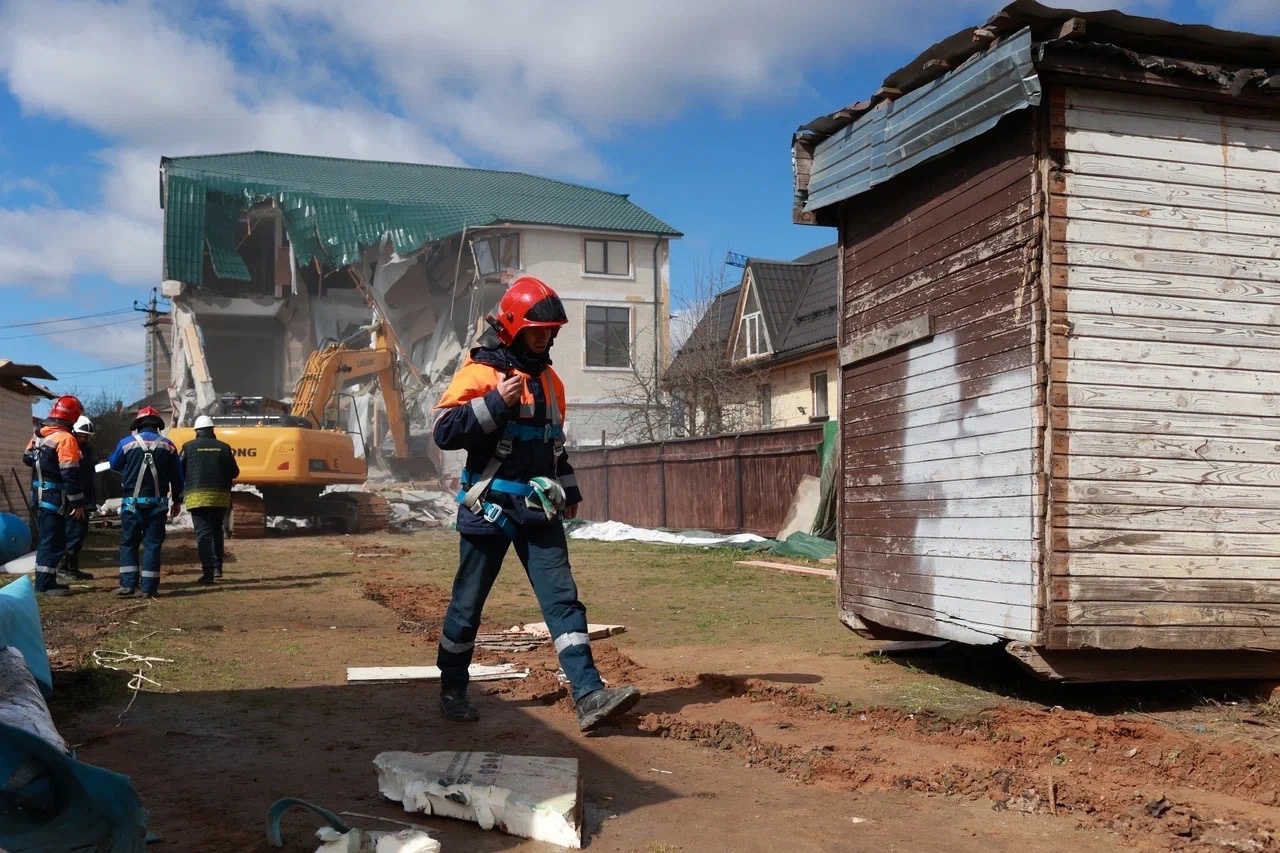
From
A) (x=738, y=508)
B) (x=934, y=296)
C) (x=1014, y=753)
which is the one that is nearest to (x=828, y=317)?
(x=738, y=508)

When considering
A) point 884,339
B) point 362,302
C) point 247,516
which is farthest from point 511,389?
point 362,302

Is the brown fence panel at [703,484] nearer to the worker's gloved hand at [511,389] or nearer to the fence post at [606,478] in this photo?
the fence post at [606,478]

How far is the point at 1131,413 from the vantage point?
5.73 meters

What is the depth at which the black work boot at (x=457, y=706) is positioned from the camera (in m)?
5.55

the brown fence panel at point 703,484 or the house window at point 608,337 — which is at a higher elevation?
the house window at point 608,337

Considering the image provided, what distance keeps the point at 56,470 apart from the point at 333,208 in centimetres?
2628

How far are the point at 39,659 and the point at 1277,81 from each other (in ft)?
22.2

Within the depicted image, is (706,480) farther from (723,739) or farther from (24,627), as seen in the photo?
(24,627)

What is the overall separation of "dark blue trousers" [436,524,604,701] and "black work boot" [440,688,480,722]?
33 millimetres

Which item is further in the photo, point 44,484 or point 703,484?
point 703,484

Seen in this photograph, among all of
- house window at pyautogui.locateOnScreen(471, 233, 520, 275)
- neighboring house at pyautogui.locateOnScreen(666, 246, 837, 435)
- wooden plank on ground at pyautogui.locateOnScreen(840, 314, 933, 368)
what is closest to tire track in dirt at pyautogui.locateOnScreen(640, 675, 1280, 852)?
wooden plank on ground at pyautogui.locateOnScreen(840, 314, 933, 368)

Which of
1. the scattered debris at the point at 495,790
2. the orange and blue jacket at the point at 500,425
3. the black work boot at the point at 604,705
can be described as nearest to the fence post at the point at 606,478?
the orange and blue jacket at the point at 500,425

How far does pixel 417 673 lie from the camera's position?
6816mm

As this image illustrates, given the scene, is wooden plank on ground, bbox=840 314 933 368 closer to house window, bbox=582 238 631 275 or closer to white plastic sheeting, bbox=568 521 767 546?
white plastic sheeting, bbox=568 521 767 546
